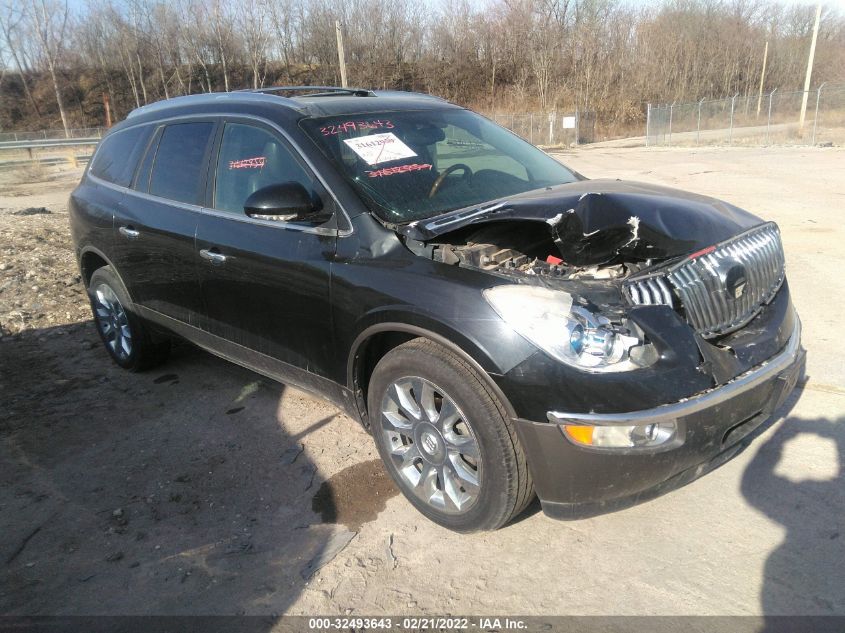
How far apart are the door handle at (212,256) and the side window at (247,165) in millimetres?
264

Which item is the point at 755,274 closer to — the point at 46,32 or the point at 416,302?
the point at 416,302

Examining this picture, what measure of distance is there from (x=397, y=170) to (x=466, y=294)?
113cm

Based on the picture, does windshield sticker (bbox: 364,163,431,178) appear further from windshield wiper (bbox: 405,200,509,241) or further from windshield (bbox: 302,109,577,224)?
windshield wiper (bbox: 405,200,509,241)

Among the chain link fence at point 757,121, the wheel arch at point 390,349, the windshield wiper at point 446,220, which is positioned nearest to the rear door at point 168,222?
the wheel arch at point 390,349

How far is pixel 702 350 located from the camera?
8.06ft

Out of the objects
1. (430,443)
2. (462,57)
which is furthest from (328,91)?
(462,57)

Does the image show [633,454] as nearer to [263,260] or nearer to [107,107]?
[263,260]

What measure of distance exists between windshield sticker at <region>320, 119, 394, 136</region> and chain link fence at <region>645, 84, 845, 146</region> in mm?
25589

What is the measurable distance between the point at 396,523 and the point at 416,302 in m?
1.09

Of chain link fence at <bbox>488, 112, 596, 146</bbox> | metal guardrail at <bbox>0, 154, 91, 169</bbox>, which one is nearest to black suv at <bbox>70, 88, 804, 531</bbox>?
metal guardrail at <bbox>0, 154, 91, 169</bbox>

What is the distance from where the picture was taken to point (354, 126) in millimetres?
3523

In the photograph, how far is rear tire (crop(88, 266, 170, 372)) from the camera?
476cm

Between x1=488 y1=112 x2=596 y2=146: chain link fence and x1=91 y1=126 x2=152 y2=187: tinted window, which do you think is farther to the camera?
x1=488 y1=112 x2=596 y2=146: chain link fence

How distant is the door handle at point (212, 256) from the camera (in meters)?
3.62
